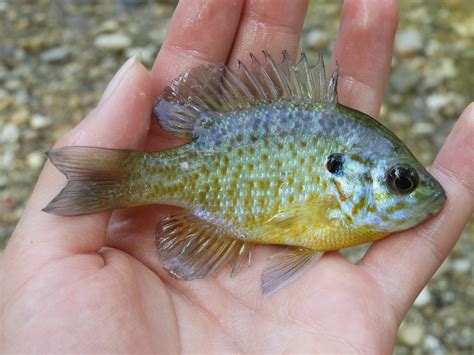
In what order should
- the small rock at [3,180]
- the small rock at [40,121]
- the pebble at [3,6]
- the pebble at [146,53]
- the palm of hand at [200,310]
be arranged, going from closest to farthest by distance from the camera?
the palm of hand at [200,310] < the small rock at [3,180] < the small rock at [40,121] < the pebble at [146,53] < the pebble at [3,6]

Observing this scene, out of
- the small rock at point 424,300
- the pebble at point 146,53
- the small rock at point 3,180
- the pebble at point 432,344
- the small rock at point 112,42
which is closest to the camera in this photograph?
the pebble at point 432,344

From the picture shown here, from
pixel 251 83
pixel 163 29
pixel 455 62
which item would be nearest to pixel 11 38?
pixel 163 29

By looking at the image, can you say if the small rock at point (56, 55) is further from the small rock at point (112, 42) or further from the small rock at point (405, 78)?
the small rock at point (405, 78)

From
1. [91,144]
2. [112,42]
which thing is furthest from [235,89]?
[112,42]

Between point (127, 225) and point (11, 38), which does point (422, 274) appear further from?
point (11, 38)

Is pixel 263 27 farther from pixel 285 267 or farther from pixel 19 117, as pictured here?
pixel 19 117

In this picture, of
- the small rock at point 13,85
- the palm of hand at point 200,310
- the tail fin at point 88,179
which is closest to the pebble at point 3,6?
the small rock at point 13,85
